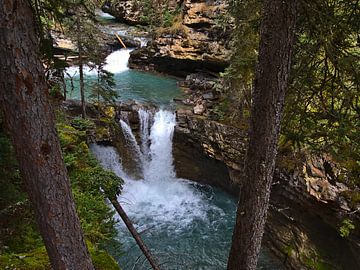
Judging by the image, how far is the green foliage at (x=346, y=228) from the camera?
7723 mm

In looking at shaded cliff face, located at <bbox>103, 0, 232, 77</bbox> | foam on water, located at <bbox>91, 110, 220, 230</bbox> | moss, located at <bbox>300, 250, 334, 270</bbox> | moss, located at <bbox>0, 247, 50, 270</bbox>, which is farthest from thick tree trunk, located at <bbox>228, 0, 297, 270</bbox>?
shaded cliff face, located at <bbox>103, 0, 232, 77</bbox>

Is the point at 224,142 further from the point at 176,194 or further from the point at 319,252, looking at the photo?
the point at 319,252

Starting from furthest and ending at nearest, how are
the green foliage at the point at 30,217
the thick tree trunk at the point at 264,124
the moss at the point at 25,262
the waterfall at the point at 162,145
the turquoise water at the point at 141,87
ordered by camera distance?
1. the turquoise water at the point at 141,87
2. the waterfall at the point at 162,145
3. the green foliage at the point at 30,217
4. the moss at the point at 25,262
5. the thick tree trunk at the point at 264,124

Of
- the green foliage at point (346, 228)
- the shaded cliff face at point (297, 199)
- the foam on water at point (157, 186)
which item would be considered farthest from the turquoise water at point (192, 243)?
the green foliage at point (346, 228)

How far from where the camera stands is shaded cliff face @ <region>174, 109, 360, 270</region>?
27.3 feet

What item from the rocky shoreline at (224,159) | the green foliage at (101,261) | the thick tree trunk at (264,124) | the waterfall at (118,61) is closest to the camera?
the thick tree trunk at (264,124)

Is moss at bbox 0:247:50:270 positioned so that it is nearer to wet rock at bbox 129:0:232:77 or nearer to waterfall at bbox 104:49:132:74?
wet rock at bbox 129:0:232:77

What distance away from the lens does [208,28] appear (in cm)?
1712

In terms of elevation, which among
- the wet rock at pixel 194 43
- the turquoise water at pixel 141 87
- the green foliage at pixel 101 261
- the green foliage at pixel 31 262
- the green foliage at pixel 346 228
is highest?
the wet rock at pixel 194 43

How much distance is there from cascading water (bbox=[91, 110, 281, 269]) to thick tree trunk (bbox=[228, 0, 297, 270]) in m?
5.21

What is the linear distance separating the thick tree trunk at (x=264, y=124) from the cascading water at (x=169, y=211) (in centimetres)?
521

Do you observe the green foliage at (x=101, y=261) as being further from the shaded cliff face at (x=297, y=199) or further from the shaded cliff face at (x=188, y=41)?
the shaded cliff face at (x=188, y=41)

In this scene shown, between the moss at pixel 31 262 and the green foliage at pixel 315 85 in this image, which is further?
the moss at pixel 31 262

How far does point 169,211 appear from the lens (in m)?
12.5
